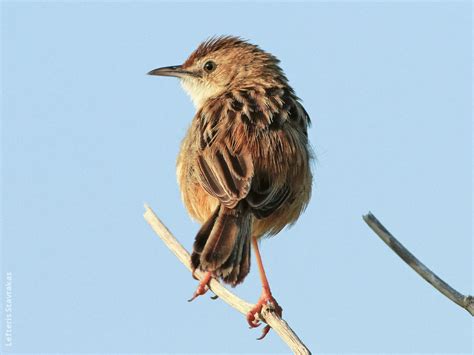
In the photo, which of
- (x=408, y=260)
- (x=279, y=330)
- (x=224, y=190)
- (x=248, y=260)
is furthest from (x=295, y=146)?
(x=408, y=260)

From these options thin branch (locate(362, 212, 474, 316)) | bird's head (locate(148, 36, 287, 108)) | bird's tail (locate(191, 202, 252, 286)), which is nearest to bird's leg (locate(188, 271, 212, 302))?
bird's tail (locate(191, 202, 252, 286))

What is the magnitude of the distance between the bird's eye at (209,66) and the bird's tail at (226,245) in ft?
8.88

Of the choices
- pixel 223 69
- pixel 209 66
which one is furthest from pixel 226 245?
pixel 209 66

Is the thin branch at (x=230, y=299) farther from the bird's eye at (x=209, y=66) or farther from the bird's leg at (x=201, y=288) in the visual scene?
the bird's eye at (x=209, y=66)

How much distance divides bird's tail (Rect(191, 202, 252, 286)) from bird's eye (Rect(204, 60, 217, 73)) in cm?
271

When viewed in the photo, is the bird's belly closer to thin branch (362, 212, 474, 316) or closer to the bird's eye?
the bird's eye

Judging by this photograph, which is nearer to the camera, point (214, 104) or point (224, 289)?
point (224, 289)

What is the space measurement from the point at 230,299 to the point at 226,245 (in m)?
0.40

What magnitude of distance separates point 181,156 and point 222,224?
133cm

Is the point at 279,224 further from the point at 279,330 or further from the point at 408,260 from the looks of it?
the point at 408,260

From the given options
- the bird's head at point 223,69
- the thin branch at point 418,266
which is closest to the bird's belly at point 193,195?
the bird's head at point 223,69

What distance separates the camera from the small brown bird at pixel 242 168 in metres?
5.70

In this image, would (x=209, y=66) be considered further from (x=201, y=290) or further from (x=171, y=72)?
(x=201, y=290)

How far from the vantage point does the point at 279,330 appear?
500 cm
